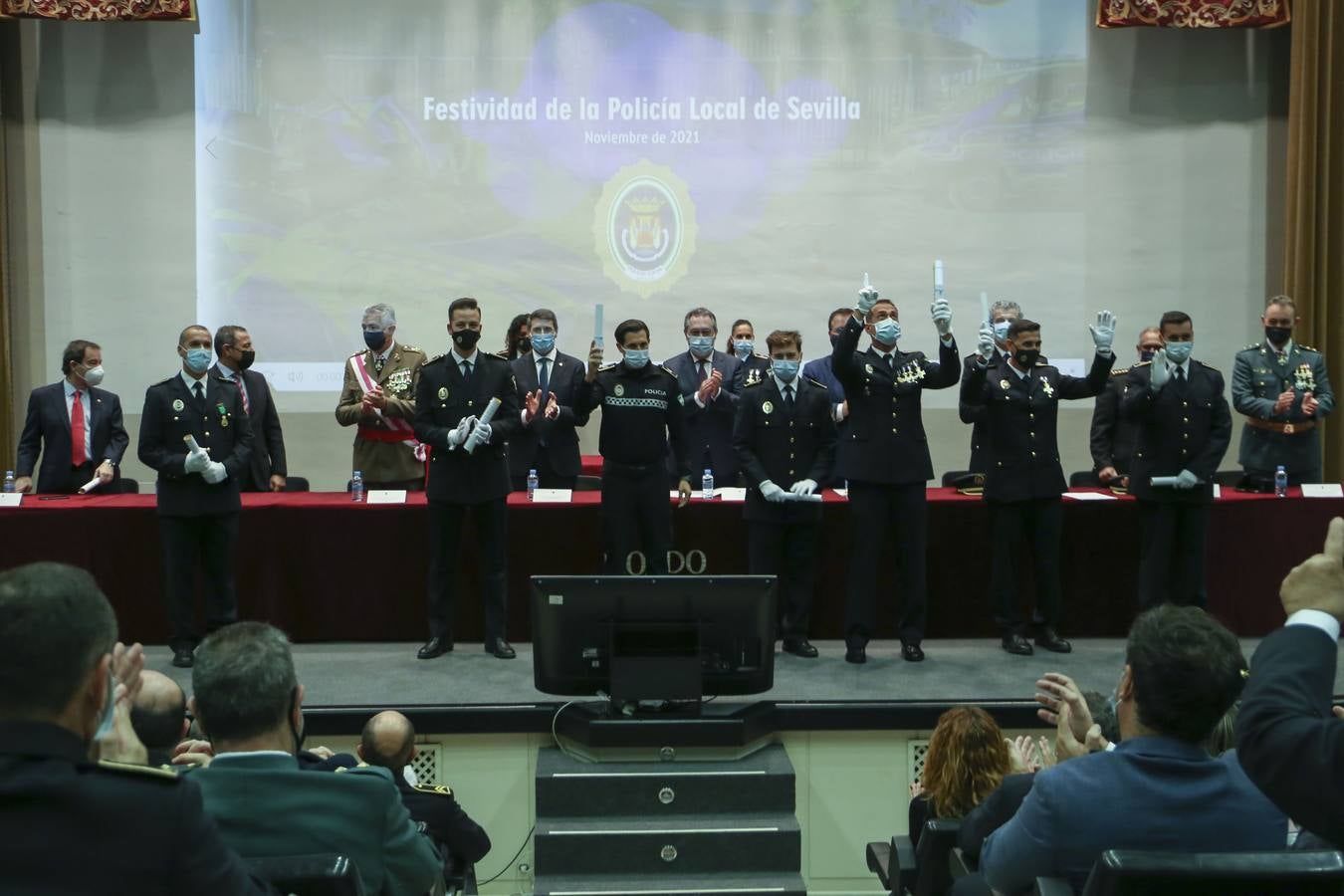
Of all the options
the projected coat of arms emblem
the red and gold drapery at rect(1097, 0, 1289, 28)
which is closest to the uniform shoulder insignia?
the projected coat of arms emblem

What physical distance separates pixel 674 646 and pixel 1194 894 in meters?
2.67

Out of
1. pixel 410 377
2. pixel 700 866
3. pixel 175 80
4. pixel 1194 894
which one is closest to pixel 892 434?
pixel 700 866

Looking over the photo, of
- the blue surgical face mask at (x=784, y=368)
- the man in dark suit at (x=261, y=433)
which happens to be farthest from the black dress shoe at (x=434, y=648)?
the blue surgical face mask at (x=784, y=368)

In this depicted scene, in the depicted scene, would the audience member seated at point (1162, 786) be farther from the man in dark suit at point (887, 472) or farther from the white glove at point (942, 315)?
the man in dark suit at point (887, 472)

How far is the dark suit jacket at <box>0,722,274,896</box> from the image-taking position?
1.44 meters

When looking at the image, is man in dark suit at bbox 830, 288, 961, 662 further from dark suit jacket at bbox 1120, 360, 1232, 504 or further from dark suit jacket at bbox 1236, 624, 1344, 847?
dark suit jacket at bbox 1236, 624, 1344, 847

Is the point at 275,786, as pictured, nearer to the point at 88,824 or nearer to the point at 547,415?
the point at 88,824

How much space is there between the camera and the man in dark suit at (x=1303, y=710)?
1.45 m

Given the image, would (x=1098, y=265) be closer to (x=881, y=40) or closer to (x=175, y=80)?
(x=881, y=40)

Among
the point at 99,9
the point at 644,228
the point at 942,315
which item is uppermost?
the point at 99,9

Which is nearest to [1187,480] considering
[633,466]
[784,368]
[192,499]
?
[784,368]

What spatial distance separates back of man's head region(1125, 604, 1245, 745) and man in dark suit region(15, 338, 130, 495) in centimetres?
587

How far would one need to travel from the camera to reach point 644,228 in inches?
342

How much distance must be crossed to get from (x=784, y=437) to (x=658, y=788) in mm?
1963
